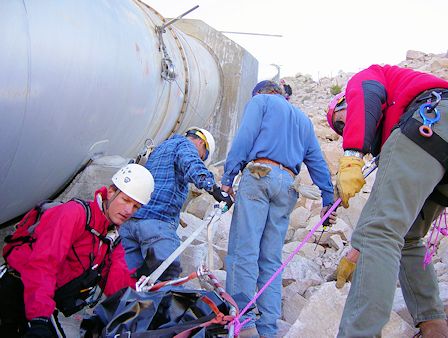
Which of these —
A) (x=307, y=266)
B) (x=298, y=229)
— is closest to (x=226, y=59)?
(x=298, y=229)

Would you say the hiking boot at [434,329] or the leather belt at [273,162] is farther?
the leather belt at [273,162]

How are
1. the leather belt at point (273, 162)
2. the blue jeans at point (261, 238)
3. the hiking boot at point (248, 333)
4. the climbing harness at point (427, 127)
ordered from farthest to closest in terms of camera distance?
the leather belt at point (273, 162)
the blue jeans at point (261, 238)
the hiking boot at point (248, 333)
the climbing harness at point (427, 127)

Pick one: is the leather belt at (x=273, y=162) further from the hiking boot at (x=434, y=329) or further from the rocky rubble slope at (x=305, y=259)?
the hiking boot at (x=434, y=329)

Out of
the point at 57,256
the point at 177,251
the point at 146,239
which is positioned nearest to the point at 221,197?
the point at 146,239

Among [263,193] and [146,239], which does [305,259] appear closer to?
[263,193]

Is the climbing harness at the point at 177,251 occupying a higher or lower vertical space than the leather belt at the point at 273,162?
lower

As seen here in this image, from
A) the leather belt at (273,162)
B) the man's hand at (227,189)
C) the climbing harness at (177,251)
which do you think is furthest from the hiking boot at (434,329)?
the man's hand at (227,189)

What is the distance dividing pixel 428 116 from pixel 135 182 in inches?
68.4

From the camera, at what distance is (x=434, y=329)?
263 centimetres

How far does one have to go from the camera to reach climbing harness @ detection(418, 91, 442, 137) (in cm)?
208

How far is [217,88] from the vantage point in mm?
8195

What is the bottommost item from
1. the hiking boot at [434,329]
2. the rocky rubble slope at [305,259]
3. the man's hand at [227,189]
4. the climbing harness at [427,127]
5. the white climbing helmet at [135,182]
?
the rocky rubble slope at [305,259]

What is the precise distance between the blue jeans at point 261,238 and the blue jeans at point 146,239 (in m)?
0.47

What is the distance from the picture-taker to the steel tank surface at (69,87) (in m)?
2.84
